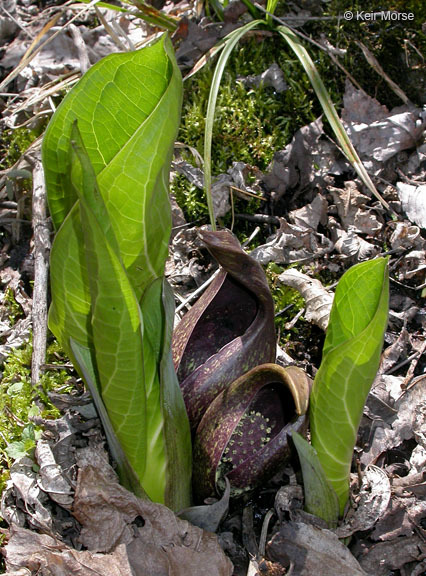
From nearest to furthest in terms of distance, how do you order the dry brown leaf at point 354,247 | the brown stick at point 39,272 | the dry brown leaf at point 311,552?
the dry brown leaf at point 311,552, the brown stick at point 39,272, the dry brown leaf at point 354,247

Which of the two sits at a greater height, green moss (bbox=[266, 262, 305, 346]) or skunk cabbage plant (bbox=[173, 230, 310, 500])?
skunk cabbage plant (bbox=[173, 230, 310, 500])

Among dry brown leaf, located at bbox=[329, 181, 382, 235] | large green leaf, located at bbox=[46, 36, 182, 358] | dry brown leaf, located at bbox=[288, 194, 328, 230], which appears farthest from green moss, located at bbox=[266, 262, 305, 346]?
large green leaf, located at bbox=[46, 36, 182, 358]

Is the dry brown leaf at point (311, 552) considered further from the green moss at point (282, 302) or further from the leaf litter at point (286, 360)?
the green moss at point (282, 302)

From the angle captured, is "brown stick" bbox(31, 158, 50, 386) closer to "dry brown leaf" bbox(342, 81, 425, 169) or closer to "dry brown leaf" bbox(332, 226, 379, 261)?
"dry brown leaf" bbox(332, 226, 379, 261)

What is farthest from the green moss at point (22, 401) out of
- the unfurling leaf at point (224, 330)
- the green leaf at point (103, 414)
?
the unfurling leaf at point (224, 330)

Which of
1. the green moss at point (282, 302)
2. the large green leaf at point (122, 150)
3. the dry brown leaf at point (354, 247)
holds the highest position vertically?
the large green leaf at point (122, 150)

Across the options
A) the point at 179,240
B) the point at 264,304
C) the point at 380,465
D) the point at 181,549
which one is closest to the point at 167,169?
the point at 264,304
